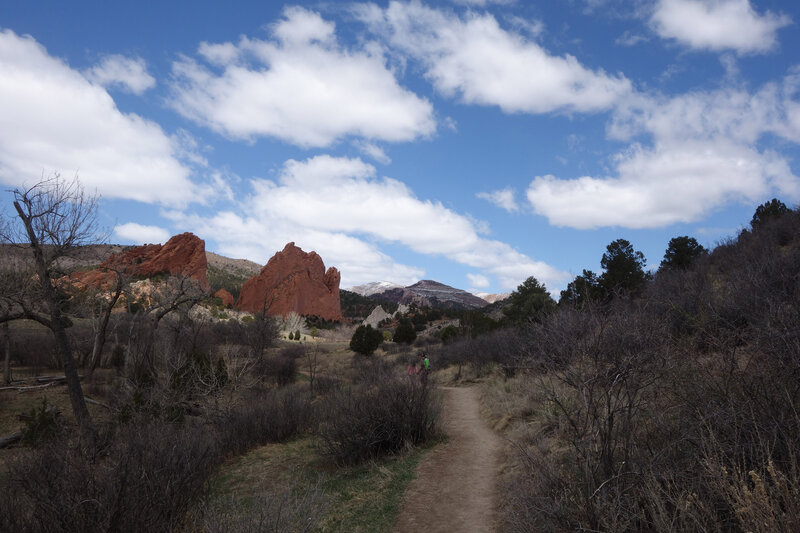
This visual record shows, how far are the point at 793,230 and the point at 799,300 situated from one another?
2026 centimetres

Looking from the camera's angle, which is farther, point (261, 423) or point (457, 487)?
point (261, 423)

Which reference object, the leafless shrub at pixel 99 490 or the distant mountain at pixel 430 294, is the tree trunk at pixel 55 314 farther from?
the distant mountain at pixel 430 294

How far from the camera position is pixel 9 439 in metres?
14.7

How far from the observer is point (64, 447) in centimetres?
509

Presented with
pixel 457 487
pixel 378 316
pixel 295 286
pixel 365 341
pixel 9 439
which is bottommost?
pixel 9 439

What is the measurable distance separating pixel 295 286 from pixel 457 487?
8849 centimetres

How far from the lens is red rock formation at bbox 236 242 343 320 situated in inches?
3536

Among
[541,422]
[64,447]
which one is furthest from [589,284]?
[64,447]

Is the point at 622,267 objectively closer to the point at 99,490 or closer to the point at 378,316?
the point at 99,490

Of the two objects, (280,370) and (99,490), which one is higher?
(99,490)

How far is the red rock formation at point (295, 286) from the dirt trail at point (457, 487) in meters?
80.2

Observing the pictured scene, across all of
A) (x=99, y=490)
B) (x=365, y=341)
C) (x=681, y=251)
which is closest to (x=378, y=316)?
(x=365, y=341)

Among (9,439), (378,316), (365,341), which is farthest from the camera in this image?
(378,316)

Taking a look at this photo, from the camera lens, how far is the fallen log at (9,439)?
14344 mm
